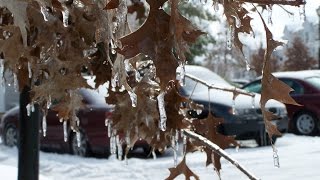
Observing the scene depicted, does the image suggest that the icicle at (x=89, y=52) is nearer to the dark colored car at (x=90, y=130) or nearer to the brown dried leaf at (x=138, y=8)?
the brown dried leaf at (x=138, y=8)

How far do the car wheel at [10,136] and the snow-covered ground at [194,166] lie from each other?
125 cm

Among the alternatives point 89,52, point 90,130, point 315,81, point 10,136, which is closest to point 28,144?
point 89,52

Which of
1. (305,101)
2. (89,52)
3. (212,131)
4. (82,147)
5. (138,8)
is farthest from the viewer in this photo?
(305,101)

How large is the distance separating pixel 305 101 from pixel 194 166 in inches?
184

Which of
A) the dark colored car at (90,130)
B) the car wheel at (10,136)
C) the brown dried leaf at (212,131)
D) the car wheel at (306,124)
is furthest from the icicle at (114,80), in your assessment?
the car wheel at (306,124)

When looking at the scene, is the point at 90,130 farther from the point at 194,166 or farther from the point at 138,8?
the point at 138,8

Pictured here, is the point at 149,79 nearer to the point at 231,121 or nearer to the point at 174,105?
the point at 174,105

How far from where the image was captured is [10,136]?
1172cm

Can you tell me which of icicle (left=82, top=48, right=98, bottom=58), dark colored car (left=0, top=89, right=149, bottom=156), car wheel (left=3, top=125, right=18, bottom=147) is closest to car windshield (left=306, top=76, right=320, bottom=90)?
dark colored car (left=0, top=89, right=149, bottom=156)

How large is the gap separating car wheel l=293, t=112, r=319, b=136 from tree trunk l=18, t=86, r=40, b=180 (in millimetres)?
9021

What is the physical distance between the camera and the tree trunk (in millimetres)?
3441

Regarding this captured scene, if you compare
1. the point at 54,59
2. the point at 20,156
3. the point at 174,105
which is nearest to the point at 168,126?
the point at 174,105

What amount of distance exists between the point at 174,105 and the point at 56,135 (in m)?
7.57

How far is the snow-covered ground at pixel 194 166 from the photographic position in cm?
698
